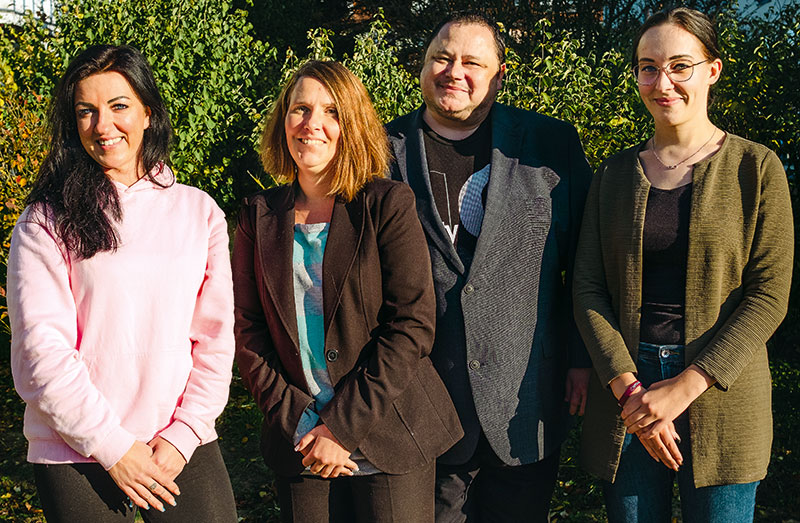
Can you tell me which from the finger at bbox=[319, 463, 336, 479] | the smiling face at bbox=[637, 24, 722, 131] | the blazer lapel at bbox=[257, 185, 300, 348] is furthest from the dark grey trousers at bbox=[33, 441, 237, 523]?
the smiling face at bbox=[637, 24, 722, 131]

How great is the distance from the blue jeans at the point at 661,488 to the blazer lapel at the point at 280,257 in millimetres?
1155

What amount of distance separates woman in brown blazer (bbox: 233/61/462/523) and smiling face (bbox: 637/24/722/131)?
0.89m

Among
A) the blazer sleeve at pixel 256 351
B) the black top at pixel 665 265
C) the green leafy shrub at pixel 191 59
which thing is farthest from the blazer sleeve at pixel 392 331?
the green leafy shrub at pixel 191 59

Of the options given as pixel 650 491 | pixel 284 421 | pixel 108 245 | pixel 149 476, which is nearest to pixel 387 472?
pixel 284 421

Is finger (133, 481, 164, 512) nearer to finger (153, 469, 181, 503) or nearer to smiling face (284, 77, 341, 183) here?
finger (153, 469, 181, 503)

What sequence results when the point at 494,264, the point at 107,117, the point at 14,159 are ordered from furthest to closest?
the point at 14,159 < the point at 494,264 < the point at 107,117

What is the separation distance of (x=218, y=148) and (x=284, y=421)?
669 centimetres

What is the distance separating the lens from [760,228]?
2.44 m

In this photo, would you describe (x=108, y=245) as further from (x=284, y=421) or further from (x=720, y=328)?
(x=720, y=328)

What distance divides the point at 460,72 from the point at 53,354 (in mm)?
1694

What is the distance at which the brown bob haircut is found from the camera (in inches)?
100

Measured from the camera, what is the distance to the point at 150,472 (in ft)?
7.40

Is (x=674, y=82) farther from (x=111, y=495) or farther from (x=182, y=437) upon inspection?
(x=111, y=495)

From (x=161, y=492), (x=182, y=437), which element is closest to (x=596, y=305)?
(x=182, y=437)
